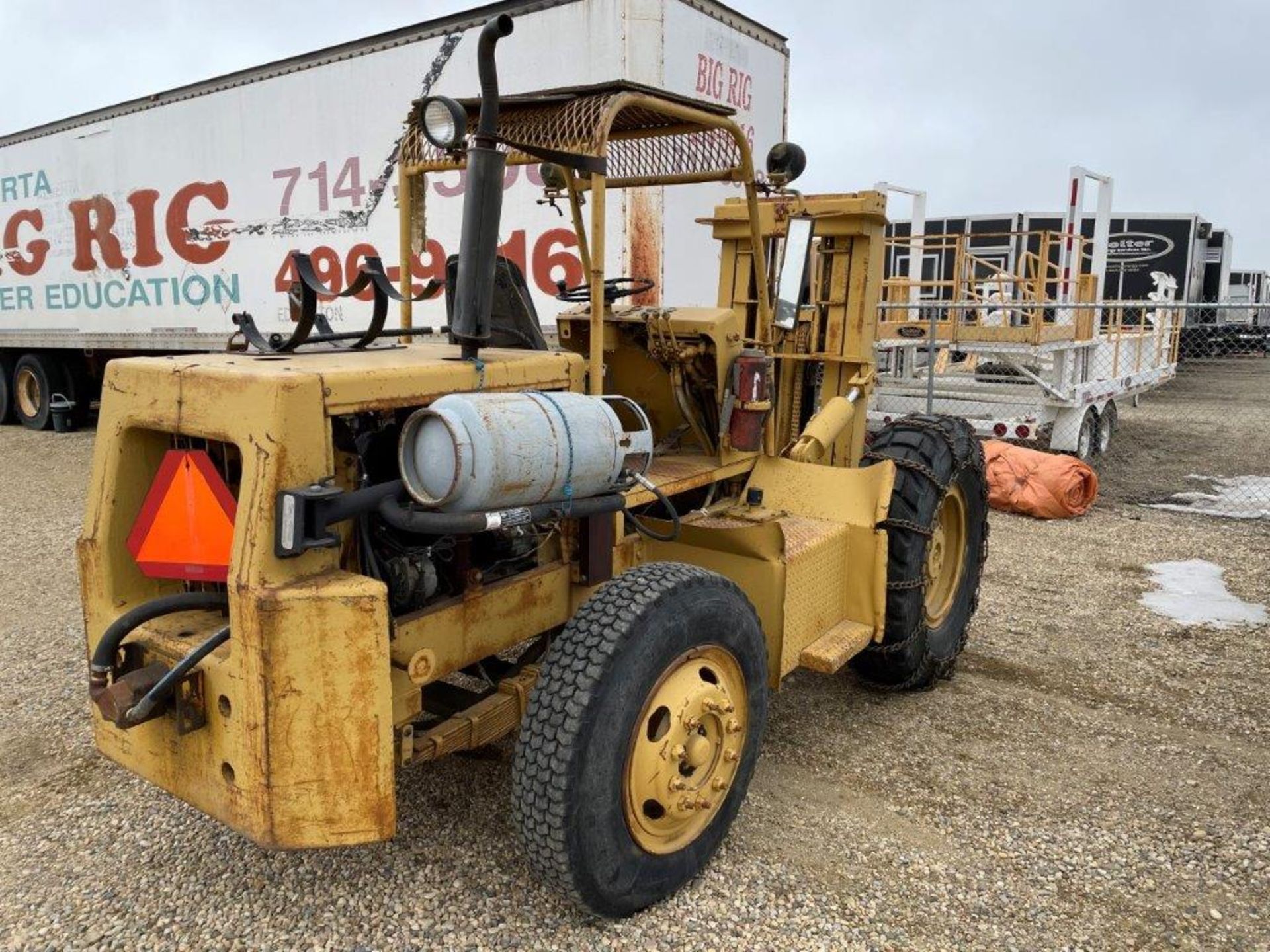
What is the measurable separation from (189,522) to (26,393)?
14.0 metres

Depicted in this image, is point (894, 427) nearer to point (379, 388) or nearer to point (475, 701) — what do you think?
point (475, 701)

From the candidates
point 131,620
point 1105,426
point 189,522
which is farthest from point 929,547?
point 1105,426

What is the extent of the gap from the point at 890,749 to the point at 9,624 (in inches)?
191

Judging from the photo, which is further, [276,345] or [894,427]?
[894,427]

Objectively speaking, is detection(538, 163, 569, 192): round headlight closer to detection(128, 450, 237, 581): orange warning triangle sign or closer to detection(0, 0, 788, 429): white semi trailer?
detection(0, 0, 788, 429): white semi trailer

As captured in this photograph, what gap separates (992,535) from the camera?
767 centimetres

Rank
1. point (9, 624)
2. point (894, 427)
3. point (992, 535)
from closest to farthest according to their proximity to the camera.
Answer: point (894, 427), point (9, 624), point (992, 535)

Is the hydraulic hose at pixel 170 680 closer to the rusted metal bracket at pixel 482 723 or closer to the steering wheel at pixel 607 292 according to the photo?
the rusted metal bracket at pixel 482 723

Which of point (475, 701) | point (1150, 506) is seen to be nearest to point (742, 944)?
point (475, 701)

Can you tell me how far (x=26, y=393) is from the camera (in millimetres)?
14172

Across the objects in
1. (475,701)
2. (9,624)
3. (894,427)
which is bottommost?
(9,624)

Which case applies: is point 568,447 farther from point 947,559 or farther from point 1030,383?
point 1030,383

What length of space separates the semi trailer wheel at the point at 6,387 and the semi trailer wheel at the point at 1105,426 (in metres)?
14.8

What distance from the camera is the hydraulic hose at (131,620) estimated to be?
2.58 meters
